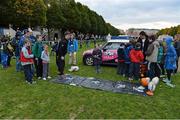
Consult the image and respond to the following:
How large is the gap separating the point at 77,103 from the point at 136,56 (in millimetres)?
4211

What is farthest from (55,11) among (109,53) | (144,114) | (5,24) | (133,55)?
(144,114)

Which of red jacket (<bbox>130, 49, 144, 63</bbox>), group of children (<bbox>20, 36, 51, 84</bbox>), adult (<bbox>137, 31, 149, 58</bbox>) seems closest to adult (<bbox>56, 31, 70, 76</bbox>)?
A: group of children (<bbox>20, 36, 51, 84</bbox>)

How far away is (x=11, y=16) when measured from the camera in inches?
1561

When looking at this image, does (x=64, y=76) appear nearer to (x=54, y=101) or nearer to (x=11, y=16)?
(x=54, y=101)

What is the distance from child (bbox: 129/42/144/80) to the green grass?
144 centimetres

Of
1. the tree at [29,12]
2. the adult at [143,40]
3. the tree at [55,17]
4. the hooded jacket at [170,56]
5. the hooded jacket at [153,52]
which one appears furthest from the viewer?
the tree at [55,17]

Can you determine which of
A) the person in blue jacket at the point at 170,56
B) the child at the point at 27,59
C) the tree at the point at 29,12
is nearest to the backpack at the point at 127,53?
the person in blue jacket at the point at 170,56

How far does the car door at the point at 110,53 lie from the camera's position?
15.6 meters

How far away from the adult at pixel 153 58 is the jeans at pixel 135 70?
0.72 m

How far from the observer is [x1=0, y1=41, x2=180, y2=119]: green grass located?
7465 mm

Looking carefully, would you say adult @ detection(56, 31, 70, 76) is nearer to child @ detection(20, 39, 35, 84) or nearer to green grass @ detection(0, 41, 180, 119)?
child @ detection(20, 39, 35, 84)

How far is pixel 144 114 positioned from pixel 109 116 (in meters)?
0.89

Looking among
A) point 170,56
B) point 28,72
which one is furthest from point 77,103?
point 170,56

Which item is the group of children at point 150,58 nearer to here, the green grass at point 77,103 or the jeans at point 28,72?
the green grass at point 77,103
